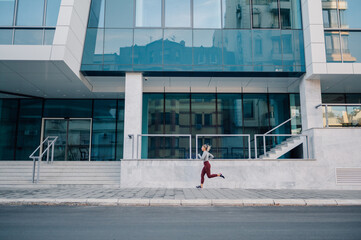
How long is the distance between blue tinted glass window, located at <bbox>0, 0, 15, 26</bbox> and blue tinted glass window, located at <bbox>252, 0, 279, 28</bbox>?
11.4 metres

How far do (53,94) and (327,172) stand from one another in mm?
15309

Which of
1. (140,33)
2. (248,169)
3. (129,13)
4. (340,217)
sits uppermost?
(129,13)

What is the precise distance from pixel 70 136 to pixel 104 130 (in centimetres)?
228

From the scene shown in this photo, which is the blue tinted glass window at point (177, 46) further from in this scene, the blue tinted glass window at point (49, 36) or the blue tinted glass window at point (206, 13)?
the blue tinted glass window at point (49, 36)

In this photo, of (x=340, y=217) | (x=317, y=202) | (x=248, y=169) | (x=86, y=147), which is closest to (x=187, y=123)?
(x=248, y=169)

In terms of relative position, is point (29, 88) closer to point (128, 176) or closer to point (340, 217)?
point (128, 176)

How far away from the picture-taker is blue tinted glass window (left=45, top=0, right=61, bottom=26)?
12.3m

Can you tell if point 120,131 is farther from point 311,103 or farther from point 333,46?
point 333,46

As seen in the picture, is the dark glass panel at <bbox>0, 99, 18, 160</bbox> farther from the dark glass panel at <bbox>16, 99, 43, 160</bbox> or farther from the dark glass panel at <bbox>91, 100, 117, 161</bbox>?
the dark glass panel at <bbox>91, 100, 117, 161</bbox>

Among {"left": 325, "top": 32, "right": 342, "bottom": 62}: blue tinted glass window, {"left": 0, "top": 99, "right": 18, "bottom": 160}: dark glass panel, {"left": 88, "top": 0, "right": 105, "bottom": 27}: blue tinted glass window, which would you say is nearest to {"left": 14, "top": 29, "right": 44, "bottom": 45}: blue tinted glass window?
{"left": 88, "top": 0, "right": 105, "bottom": 27}: blue tinted glass window

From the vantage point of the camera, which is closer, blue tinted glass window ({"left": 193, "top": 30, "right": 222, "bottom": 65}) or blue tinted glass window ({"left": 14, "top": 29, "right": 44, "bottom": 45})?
blue tinted glass window ({"left": 14, "top": 29, "right": 44, "bottom": 45})

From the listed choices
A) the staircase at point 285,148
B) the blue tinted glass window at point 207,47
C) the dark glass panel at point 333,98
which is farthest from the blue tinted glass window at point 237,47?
the dark glass panel at point 333,98

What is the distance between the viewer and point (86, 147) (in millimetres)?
17578

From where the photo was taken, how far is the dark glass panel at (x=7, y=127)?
1712 centimetres
